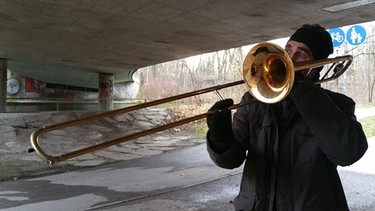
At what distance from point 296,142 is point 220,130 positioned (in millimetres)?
377

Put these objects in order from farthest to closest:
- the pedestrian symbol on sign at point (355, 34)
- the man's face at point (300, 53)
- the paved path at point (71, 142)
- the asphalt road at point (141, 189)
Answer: the pedestrian symbol on sign at point (355, 34), the paved path at point (71, 142), the asphalt road at point (141, 189), the man's face at point (300, 53)

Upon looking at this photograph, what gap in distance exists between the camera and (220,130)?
1.82m

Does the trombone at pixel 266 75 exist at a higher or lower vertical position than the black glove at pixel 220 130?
higher

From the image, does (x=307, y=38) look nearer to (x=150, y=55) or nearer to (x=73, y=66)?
(x=150, y=55)

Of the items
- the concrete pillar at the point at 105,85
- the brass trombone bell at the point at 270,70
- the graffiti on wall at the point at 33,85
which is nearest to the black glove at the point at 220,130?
the brass trombone bell at the point at 270,70

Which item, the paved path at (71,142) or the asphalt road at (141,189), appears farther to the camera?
the paved path at (71,142)

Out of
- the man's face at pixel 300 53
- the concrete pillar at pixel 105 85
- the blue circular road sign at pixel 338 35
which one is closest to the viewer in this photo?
the man's face at pixel 300 53

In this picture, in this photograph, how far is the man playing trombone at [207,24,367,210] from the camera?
5.29ft

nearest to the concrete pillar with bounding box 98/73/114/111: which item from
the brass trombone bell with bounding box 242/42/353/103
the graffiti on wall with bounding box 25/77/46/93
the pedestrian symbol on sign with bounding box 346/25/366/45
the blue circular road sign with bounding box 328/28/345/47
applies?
the graffiti on wall with bounding box 25/77/46/93

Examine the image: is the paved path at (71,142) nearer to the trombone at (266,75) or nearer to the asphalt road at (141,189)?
the asphalt road at (141,189)

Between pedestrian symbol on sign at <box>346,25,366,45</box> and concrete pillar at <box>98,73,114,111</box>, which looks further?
concrete pillar at <box>98,73,114,111</box>

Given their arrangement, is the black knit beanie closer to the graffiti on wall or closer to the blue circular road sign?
the blue circular road sign

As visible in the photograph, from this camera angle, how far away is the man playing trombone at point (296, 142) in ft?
5.29

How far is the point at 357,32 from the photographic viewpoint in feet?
31.1
